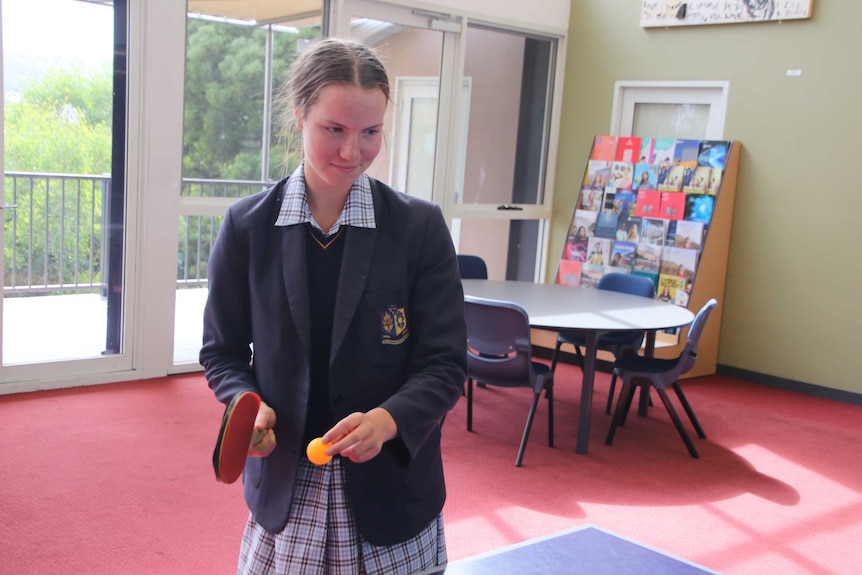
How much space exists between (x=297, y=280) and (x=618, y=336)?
13.2ft

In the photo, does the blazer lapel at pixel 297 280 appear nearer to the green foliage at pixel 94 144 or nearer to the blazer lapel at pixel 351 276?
the blazer lapel at pixel 351 276

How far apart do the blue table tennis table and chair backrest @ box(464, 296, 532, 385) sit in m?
2.48

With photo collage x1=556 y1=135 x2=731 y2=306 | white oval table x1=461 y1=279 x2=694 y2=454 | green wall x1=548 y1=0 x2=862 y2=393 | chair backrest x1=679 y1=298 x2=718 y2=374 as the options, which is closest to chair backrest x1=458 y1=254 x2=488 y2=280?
white oval table x1=461 y1=279 x2=694 y2=454

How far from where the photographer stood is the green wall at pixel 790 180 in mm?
5551

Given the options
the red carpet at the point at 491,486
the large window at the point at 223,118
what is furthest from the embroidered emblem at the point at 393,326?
the large window at the point at 223,118

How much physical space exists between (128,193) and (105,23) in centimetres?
92

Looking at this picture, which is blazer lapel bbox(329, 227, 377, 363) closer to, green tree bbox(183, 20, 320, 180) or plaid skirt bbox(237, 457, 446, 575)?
plaid skirt bbox(237, 457, 446, 575)

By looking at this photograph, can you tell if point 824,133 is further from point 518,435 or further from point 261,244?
point 261,244

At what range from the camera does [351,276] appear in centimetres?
122

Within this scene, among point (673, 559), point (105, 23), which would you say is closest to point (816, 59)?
point (105, 23)

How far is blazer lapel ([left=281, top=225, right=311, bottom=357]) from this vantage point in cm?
121

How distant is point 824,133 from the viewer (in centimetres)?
561

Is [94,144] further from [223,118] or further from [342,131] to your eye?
[342,131]

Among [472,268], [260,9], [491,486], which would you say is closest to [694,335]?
[491,486]
